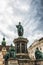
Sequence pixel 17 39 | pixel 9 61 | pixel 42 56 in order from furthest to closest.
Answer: pixel 17 39, pixel 42 56, pixel 9 61

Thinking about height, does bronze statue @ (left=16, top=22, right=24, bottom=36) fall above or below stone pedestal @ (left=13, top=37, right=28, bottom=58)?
above

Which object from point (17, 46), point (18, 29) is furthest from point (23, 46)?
point (18, 29)

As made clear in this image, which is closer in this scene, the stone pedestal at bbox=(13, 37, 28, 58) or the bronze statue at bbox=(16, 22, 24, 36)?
the stone pedestal at bbox=(13, 37, 28, 58)

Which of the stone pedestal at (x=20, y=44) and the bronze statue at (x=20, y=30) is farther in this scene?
the bronze statue at (x=20, y=30)

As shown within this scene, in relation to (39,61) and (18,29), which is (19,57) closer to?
(39,61)

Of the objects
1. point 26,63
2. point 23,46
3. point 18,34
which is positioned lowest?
point 26,63

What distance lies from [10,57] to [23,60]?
5.50ft

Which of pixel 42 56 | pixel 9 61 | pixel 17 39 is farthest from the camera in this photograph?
pixel 17 39

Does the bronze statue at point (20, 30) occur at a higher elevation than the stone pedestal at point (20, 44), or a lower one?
higher

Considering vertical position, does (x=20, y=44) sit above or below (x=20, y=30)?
below

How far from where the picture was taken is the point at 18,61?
22.4 m

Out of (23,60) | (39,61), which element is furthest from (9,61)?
(39,61)

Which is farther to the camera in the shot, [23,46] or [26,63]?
[23,46]

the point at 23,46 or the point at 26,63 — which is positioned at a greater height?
the point at 23,46
